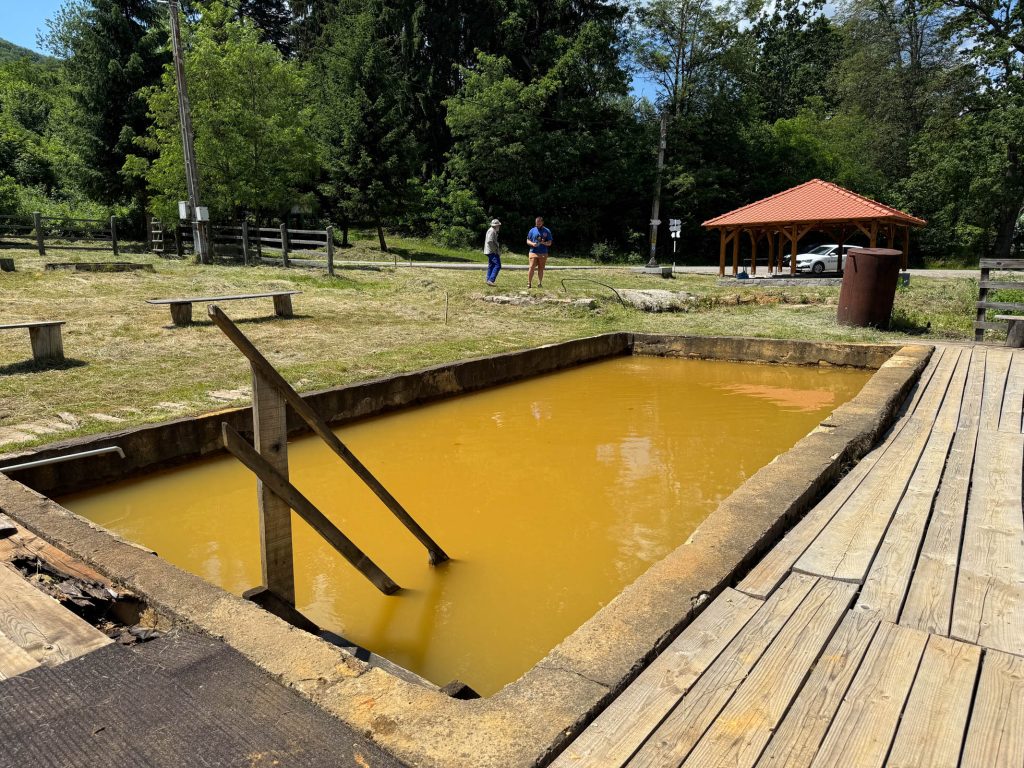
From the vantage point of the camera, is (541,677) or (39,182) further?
(39,182)

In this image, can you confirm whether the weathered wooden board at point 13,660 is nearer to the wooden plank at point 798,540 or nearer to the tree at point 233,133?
the wooden plank at point 798,540

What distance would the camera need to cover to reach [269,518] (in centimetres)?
311

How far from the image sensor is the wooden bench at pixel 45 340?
7395 millimetres

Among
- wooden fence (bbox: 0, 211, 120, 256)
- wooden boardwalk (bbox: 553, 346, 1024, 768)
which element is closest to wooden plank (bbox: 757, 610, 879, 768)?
wooden boardwalk (bbox: 553, 346, 1024, 768)

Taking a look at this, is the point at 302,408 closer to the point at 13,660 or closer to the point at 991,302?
the point at 13,660

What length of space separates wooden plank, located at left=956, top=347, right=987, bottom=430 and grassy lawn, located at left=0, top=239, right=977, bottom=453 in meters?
2.12

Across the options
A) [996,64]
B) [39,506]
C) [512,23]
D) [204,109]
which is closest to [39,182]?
[204,109]

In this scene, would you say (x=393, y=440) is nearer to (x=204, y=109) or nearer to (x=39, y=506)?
(x=39, y=506)

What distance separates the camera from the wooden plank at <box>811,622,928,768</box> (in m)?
1.90

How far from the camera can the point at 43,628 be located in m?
2.52

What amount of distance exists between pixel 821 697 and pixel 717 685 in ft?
0.95

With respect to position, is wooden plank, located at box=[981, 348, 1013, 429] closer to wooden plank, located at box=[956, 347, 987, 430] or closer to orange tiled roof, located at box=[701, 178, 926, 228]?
wooden plank, located at box=[956, 347, 987, 430]

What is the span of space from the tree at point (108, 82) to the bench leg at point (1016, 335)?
80.9 ft

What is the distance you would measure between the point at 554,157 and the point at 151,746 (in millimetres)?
32847
